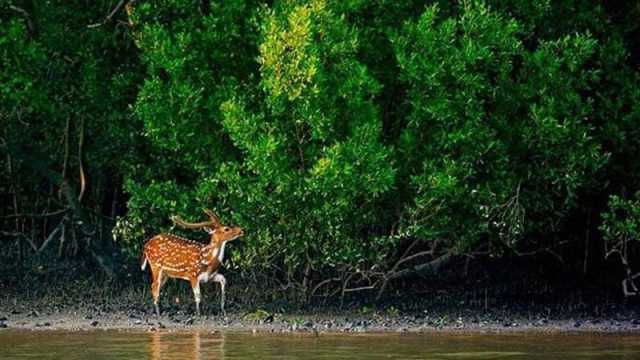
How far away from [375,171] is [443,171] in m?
1.03

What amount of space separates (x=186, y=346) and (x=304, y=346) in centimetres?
131

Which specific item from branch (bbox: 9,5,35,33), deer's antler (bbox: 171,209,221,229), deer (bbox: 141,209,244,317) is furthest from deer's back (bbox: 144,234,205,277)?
branch (bbox: 9,5,35,33)

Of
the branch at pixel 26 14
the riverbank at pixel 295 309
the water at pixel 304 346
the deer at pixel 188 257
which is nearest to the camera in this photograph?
the water at pixel 304 346

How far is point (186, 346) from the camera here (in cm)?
1905

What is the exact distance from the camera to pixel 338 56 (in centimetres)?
2180

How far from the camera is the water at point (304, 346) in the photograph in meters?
18.0

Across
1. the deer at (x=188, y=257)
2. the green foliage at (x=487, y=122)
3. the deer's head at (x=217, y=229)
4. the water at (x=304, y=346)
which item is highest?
the green foliage at (x=487, y=122)

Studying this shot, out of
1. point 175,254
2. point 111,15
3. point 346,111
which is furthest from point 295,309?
point 111,15

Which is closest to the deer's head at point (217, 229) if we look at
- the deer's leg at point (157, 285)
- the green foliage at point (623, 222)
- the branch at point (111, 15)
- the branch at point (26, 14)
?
the deer's leg at point (157, 285)

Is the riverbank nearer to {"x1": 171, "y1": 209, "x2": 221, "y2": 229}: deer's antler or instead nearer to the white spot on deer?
the white spot on deer

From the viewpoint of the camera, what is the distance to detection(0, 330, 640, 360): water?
18.0m

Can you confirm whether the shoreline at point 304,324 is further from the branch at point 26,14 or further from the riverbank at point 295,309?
the branch at point 26,14

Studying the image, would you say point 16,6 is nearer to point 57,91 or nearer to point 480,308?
point 57,91

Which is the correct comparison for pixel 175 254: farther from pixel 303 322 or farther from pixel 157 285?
pixel 303 322
